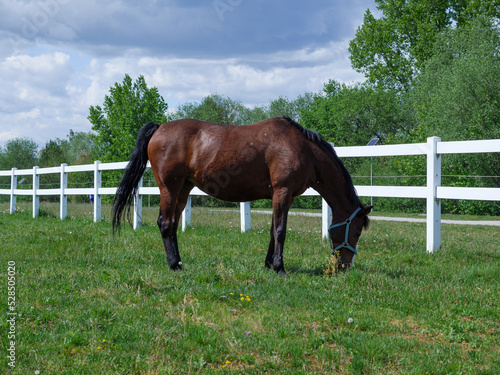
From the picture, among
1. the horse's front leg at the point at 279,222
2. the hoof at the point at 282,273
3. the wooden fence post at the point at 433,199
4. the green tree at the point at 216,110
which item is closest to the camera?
the hoof at the point at 282,273

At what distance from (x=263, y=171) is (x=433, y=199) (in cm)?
320

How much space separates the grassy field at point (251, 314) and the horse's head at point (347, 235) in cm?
21

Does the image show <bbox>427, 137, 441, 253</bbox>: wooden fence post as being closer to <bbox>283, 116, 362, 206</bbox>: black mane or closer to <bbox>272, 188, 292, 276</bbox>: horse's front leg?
<bbox>283, 116, 362, 206</bbox>: black mane

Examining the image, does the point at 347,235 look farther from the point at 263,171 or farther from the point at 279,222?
the point at 263,171

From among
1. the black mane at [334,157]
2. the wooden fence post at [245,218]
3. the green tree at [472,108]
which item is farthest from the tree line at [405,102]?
the black mane at [334,157]

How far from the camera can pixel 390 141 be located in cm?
3359

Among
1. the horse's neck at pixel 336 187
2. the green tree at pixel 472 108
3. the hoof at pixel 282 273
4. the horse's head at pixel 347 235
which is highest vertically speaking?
the green tree at pixel 472 108

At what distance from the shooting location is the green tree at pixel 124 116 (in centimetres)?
3796

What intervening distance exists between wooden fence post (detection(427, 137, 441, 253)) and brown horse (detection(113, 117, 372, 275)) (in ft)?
6.46

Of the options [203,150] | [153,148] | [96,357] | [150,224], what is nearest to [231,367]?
[96,357]

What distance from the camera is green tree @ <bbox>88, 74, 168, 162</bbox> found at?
125 feet

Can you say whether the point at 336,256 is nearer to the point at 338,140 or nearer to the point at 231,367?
the point at 231,367

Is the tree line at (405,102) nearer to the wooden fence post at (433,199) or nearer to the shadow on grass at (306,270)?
the wooden fence post at (433,199)

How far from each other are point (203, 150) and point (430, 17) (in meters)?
31.0
